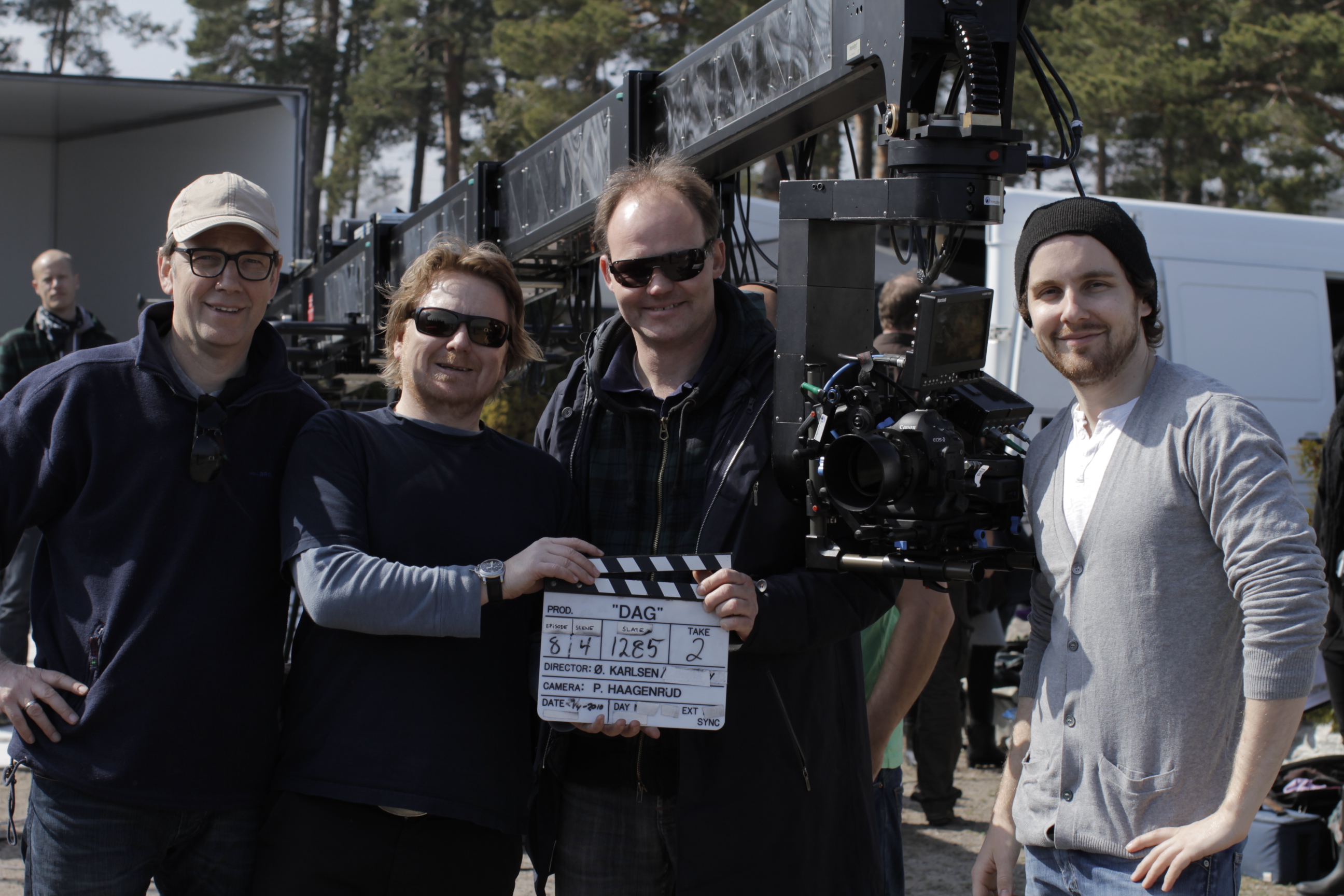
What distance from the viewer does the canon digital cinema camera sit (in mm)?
2137

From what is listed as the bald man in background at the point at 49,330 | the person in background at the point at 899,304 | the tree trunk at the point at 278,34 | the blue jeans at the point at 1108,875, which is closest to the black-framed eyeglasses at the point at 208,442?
the blue jeans at the point at 1108,875

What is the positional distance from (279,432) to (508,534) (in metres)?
0.56

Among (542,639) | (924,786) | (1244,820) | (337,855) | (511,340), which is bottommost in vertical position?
(924,786)

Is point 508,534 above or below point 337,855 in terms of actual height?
above

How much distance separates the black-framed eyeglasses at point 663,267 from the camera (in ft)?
8.64

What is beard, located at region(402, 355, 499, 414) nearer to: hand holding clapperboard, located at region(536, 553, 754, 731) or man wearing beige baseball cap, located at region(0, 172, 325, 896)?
man wearing beige baseball cap, located at region(0, 172, 325, 896)

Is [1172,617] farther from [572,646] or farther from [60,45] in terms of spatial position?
[60,45]

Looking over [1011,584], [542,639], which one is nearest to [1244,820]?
[542,639]

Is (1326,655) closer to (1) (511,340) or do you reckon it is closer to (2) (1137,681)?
(2) (1137,681)

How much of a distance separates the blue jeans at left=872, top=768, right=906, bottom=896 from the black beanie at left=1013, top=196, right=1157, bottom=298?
1850 millimetres

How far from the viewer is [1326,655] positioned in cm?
466

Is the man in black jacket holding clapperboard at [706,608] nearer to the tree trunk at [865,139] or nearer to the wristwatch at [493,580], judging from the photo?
the wristwatch at [493,580]

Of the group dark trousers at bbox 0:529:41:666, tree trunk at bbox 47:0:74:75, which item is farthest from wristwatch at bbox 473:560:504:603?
tree trunk at bbox 47:0:74:75

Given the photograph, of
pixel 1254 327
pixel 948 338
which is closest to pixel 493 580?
pixel 948 338
